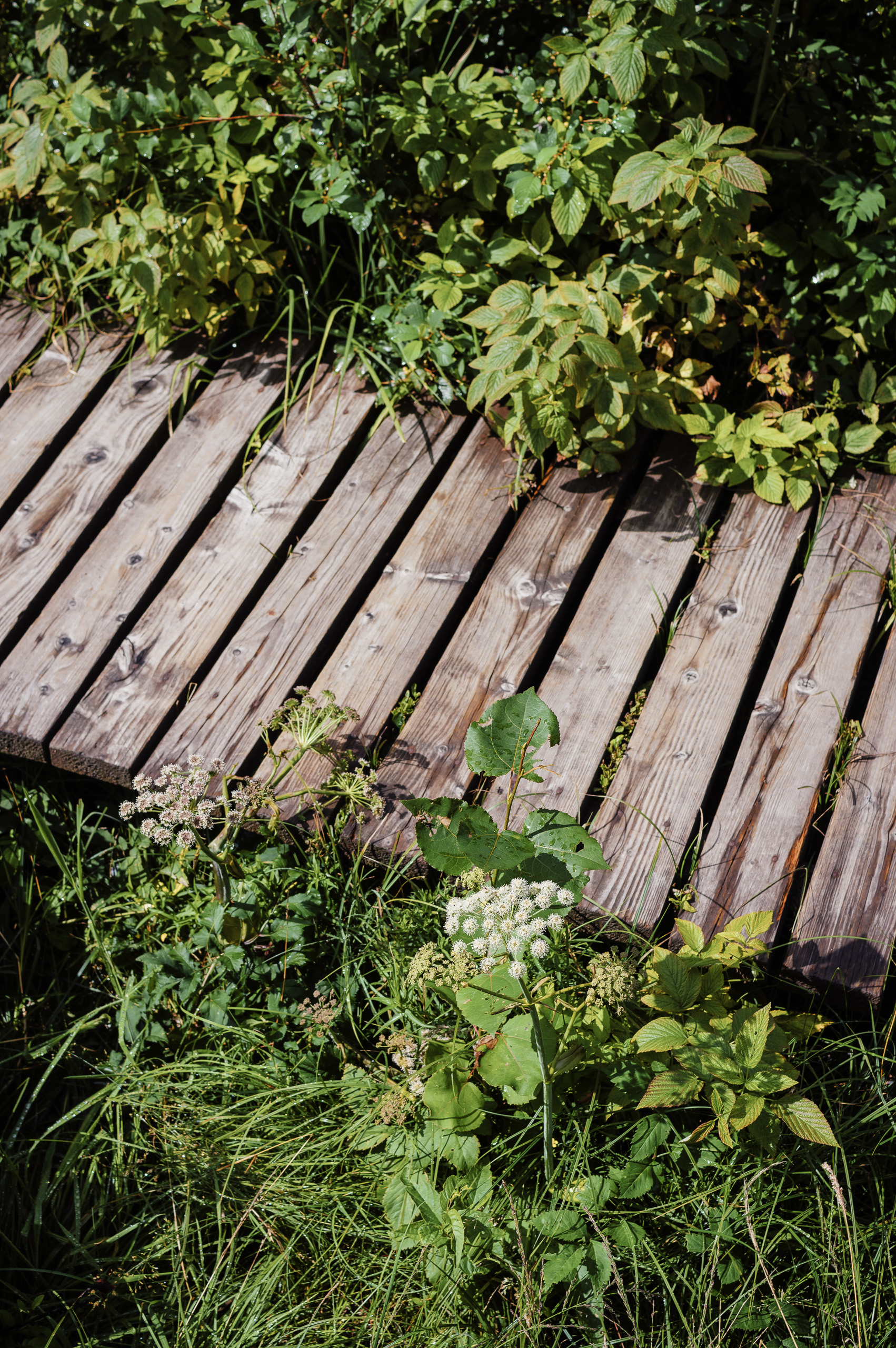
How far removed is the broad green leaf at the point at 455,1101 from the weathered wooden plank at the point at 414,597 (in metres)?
0.63

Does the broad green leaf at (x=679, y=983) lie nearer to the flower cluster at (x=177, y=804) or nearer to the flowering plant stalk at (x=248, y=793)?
the flowering plant stalk at (x=248, y=793)

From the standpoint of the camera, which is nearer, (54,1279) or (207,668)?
(54,1279)

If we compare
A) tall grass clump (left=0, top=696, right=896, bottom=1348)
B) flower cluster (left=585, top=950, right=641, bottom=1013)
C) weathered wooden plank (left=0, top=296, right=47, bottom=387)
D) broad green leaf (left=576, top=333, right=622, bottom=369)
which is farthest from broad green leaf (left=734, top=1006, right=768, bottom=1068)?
weathered wooden plank (left=0, top=296, right=47, bottom=387)

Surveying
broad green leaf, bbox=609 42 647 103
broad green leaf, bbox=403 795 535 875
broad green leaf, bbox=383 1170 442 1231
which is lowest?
broad green leaf, bbox=383 1170 442 1231

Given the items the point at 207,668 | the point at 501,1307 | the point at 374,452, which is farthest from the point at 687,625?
the point at 501,1307

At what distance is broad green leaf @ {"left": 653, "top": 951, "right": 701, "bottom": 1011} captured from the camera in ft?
5.23

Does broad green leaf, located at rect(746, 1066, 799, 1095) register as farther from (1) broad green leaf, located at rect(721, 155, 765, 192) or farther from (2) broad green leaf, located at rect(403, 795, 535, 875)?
(1) broad green leaf, located at rect(721, 155, 765, 192)

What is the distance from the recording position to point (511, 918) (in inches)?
53.3

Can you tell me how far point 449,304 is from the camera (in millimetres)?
2381

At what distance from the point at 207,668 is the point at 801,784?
51.0 inches

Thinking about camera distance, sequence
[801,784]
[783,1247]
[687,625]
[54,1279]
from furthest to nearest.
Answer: [687,625] → [801,784] → [54,1279] → [783,1247]

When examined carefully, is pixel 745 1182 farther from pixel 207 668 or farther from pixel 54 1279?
pixel 207 668

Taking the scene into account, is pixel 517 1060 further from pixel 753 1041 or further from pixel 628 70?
pixel 628 70

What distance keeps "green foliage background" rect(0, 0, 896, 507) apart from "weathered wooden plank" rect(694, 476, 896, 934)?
0.53ft
